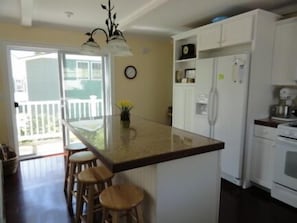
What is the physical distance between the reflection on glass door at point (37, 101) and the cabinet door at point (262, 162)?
3.54 m

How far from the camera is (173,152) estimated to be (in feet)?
4.76

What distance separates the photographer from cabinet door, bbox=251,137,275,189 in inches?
104

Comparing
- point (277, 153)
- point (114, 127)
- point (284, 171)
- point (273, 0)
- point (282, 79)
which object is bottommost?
point (284, 171)

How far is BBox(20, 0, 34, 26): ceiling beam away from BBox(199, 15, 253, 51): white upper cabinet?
2.36 m

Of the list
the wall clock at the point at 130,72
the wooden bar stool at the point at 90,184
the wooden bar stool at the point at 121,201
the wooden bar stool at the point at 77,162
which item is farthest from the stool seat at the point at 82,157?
the wall clock at the point at 130,72

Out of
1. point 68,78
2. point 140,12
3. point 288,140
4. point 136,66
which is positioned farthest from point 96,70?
point 288,140

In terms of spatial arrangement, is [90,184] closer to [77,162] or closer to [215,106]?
[77,162]

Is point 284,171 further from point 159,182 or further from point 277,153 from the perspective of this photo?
point 159,182

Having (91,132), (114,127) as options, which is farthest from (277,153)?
(91,132)

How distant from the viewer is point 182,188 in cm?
162

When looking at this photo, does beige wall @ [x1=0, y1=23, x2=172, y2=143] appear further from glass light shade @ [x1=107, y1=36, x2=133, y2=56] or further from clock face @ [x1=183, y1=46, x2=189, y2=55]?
glass light shade @ [x1=107, y1=36, x2=133, y2=56]

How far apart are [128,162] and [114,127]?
1.07 meters

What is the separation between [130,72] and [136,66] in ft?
0.65

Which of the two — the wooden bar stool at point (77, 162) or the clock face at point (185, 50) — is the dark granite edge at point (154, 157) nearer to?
the wooden bar stool at point (77, 162)
